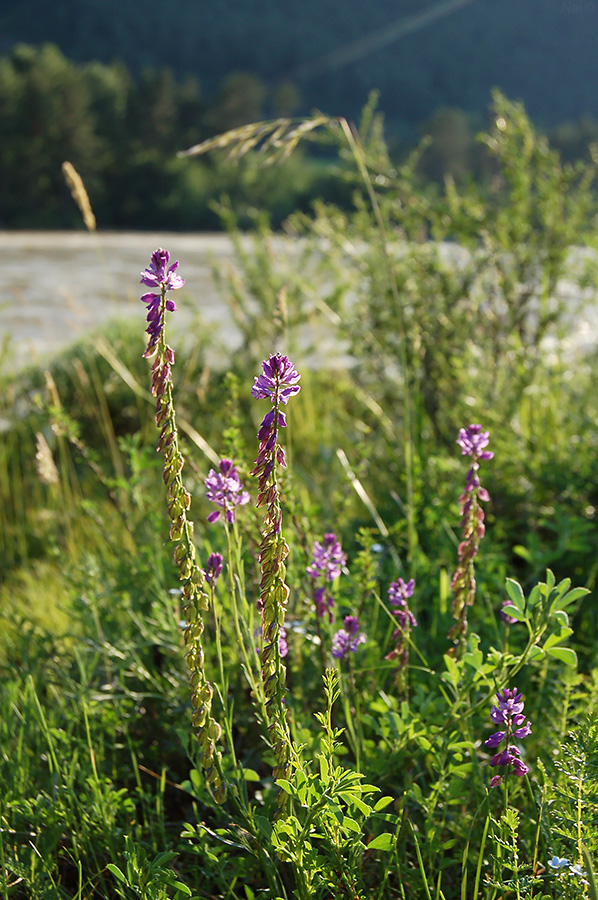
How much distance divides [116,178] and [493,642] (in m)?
24.4

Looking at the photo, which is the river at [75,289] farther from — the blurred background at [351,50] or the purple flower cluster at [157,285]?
the blurred background at [351,50]

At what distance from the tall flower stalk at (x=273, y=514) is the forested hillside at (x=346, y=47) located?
5520cm

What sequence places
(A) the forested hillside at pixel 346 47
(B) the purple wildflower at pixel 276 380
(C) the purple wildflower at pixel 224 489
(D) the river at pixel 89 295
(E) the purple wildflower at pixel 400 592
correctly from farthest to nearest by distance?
(A) the forested hillside at pixel 346 47 → (D) the river at pixel 89 295 → (E) the purple wildflower at pixel 400 592 → (C) the purple wildflower at pixel 224 489 → (B) the purple wildflower at pixel 276 380

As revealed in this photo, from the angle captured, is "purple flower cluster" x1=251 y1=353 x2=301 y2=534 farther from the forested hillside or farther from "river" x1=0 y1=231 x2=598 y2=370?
the forested hillside

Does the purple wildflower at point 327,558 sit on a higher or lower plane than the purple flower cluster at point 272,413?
lower

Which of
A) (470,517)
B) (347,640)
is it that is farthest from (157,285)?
(347,640)

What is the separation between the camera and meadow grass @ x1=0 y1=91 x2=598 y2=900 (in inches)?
38.3

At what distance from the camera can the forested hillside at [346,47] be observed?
52.6m

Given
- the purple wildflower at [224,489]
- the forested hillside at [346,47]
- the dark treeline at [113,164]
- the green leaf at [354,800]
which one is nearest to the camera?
the green leaf at [354,800]

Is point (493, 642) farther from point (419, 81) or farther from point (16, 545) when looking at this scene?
point (419, 81)

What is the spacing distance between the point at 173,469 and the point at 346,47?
2513 inches

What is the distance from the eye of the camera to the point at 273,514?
0.84 meters

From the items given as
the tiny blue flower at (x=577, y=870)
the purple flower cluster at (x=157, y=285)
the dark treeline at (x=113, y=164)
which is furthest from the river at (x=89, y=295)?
the dark treeline at (x=113, y=164)

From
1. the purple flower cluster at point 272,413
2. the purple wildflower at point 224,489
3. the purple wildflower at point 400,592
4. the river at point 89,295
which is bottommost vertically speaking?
the purple wildflower at point 400,592
